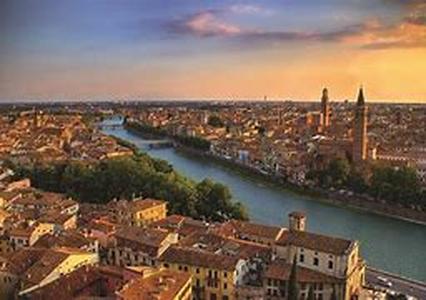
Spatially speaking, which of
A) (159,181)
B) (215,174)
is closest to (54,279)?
(159,181)

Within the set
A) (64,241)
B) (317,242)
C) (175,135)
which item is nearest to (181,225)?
(64,241)

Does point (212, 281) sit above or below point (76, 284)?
below

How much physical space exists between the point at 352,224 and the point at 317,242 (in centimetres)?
235

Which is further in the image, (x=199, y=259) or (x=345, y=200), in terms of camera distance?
(x=345, y=200)

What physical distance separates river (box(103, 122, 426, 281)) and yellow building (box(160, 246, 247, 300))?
1576 mm

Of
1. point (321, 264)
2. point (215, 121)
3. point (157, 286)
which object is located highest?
point (215, 121)

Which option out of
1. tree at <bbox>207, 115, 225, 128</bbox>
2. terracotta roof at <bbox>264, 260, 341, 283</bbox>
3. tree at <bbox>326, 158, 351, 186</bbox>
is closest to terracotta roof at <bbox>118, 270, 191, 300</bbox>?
terracotta roof at <bbox>264, 260, 341, 283</bbox>

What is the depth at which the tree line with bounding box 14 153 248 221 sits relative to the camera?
538cm

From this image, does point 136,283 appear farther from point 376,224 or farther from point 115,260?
point 376,224

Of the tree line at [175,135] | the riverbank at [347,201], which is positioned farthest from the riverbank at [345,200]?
the tree line at [175,135]

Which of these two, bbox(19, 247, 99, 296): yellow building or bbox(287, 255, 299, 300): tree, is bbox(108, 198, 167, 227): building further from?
bbox(287, 255, 299, 300): tree

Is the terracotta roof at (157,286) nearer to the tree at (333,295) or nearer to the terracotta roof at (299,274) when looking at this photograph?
the terracotta roof at (299,274)

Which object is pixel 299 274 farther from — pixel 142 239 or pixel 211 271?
pixel 142 239

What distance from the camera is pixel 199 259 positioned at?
3.39 meters
